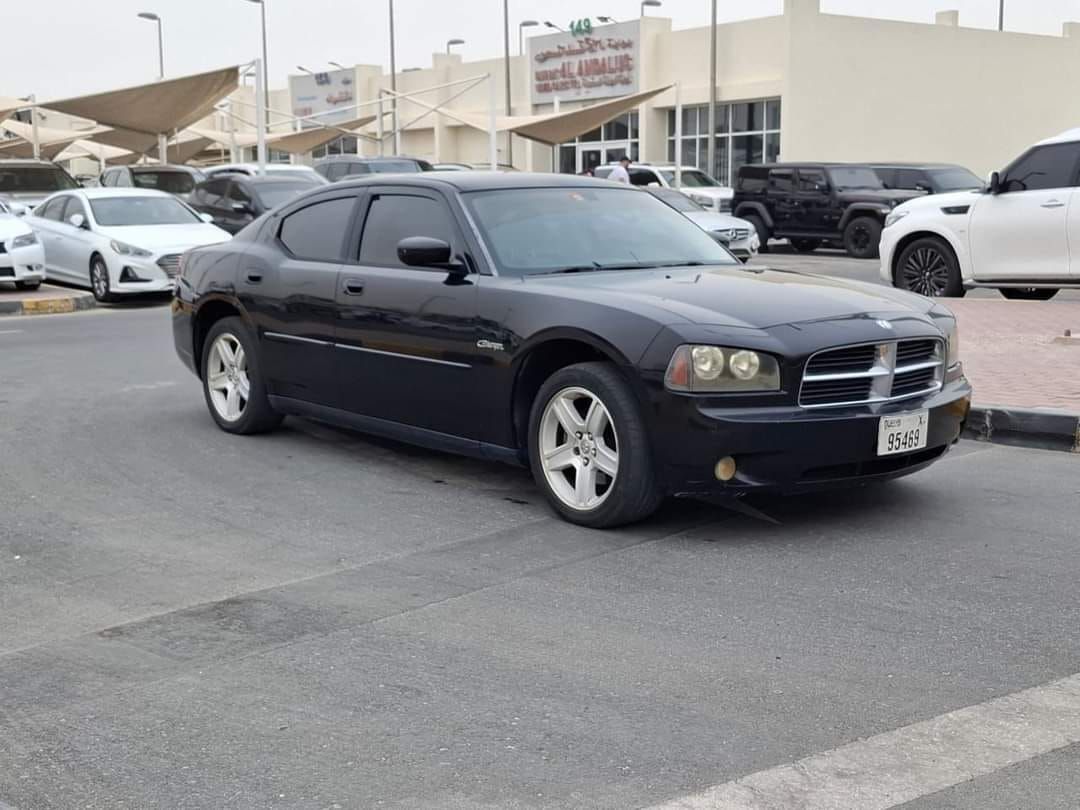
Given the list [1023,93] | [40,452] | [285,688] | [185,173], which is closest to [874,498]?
[285,688]

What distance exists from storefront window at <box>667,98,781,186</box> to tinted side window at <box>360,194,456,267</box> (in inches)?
1436

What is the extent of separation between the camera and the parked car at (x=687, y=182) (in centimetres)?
3123

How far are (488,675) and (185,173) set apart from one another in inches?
958

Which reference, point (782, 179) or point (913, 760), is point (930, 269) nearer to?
point (782, 179)

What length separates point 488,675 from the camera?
14.6ft

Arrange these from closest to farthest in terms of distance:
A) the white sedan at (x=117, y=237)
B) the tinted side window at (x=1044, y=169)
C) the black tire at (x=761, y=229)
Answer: the tinted side window at (x=1044, y=169)
the white sedan at (x=117, y=237)
the black tire at (x=761, y=229)

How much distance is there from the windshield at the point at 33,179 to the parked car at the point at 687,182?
10.8m

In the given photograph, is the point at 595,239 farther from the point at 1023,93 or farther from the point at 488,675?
the point at 1023,93

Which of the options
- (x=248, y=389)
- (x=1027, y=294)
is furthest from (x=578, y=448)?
(x=1027, y=294)

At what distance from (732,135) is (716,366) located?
132 feet

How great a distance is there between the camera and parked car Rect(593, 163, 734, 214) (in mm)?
31234

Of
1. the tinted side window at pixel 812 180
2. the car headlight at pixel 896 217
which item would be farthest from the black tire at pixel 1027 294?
the tinted side window at pixel 812 180

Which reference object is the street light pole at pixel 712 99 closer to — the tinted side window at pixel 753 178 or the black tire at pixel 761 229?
the tinted side window at pixel 753 178

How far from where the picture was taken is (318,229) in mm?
8055
